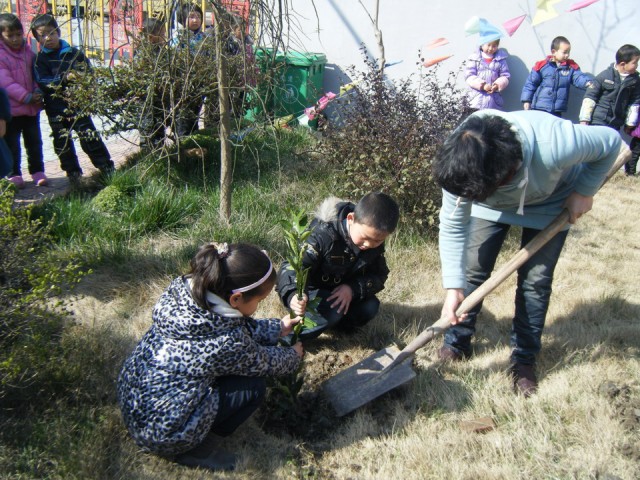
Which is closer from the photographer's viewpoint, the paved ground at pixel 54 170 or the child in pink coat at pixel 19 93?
the paved ground at pixel 54 170

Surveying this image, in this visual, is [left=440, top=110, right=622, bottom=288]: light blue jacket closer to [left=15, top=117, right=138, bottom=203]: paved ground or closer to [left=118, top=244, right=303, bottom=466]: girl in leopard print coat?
[left=118, top=244, right=303, bottom=466]: girl in leopard print coat

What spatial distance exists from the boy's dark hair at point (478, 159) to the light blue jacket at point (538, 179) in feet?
0.57

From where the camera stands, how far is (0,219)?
2373 millimetres

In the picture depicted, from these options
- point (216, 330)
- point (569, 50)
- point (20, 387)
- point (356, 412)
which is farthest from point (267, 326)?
point (569, 50)

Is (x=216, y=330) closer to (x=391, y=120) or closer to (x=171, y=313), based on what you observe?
(x=171, y=313)

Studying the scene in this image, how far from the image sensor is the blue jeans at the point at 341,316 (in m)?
3.06

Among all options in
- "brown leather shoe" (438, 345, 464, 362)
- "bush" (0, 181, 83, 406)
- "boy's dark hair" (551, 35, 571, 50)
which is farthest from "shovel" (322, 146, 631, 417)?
"boy's dark hair" (551, 35, 571, 50)

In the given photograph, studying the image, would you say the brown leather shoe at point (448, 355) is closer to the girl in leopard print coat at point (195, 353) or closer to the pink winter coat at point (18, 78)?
the girl in leopard print coat at point (195, 353)

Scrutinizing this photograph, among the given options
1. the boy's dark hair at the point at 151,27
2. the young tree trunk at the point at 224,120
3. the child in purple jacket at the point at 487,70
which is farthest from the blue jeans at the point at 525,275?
the child in purple jacket at the point at 487,70

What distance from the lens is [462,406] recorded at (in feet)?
9.09

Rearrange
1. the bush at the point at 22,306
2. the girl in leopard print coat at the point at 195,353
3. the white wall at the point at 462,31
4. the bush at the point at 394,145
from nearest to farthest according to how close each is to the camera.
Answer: the girl in leopard print coat at the point at 195,353, the bush at the point at 22,306, the bush at the point at 394,145, the white wall at the point at 462,31

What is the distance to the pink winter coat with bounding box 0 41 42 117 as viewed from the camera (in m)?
4.98

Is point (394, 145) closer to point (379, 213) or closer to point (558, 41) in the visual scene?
point (379, 213)

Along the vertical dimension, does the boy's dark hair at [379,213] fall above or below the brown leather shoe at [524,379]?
above
